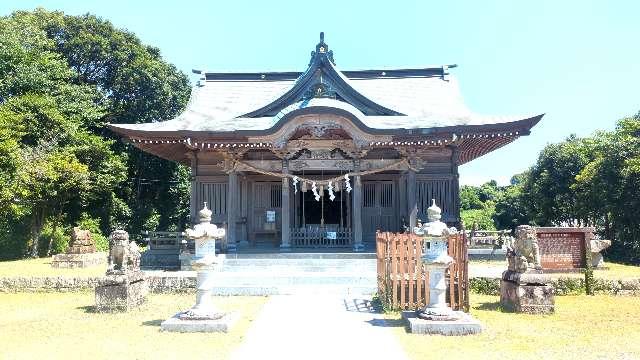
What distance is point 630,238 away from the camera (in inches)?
1057

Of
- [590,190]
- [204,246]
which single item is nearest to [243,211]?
[204,246]

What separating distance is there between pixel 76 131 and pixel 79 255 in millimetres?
10962

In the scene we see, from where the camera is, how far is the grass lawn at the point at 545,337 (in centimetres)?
691

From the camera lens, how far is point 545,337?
7.92 meters

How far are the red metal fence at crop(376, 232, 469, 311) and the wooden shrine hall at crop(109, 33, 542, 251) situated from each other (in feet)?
22.7

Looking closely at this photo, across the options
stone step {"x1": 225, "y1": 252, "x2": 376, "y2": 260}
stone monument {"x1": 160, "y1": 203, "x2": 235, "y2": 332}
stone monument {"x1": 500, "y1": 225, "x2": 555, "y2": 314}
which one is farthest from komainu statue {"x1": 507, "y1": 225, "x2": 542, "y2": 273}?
stone monument {"x1": 160, "y1": 203, "x2": 235, "y2": 332}

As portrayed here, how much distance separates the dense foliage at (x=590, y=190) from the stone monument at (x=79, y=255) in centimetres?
1991

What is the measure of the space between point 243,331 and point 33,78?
2523 cm

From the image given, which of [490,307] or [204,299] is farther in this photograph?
[490,307]

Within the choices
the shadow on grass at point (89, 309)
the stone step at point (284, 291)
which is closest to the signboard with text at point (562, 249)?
the stone step at point (284, 291)

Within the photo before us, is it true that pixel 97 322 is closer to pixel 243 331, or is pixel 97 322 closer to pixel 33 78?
pixel 243 331

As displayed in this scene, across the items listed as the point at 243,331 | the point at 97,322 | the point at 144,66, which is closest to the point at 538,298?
the point at 243,331

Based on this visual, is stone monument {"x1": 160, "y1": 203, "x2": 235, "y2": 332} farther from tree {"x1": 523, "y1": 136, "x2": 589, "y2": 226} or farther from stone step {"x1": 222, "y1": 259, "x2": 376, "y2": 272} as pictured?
tree {"x1": 523, "y1": 136, "x2": 589, "y2": 226}

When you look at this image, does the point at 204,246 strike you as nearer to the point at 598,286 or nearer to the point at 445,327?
the point at 445,327
